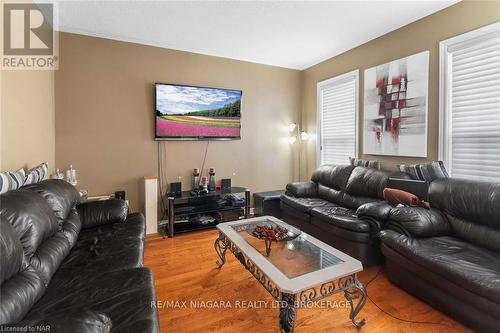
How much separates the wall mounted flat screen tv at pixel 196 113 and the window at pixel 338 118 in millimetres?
1467

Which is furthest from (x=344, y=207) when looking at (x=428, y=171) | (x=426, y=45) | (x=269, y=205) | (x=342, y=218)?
(x=426, y=45)

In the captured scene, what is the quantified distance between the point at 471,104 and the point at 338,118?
1.75 metres

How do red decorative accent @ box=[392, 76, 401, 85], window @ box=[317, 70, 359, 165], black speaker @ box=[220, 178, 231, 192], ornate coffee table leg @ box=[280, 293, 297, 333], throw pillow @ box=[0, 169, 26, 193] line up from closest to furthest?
ornate coffee table leg @ box=[280, 293, 297, 333]
throw pillow @ box=[0, 169, 26, 193]
red decorative accent @ box=[392, 76, 401, 85]
window @ box=[317, 70, 359, 165]
black speaker @ box=[220, 178, 231, 192]

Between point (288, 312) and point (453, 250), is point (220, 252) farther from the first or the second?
point (453, 250)

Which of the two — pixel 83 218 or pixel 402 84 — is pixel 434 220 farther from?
pixel 83 218

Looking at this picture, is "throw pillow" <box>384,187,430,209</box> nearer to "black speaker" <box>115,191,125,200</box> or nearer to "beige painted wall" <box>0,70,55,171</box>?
"black speaker" <box>115,191,125,200</box>

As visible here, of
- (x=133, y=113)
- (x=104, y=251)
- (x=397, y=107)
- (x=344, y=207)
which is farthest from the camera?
(x=133, y=113)

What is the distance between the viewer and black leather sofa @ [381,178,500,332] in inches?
61.5

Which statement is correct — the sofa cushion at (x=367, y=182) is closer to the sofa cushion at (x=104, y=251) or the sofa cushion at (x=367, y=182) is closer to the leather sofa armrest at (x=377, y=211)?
the leather sofa armrest at (x=377, y=211)

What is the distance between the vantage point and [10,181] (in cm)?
164

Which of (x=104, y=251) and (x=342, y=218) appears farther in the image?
(x=342, y=218)

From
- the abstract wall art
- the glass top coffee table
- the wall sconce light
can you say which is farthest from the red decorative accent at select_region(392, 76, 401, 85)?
the glass top coffee table

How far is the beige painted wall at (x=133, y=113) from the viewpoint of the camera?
3.16m

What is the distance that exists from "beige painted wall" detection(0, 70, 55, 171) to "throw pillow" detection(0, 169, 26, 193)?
196 mm
